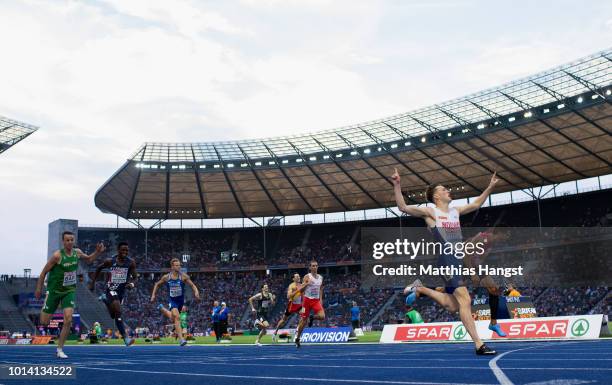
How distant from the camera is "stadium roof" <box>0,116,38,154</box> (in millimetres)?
48447

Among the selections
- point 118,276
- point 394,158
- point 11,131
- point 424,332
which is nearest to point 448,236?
point 118,276

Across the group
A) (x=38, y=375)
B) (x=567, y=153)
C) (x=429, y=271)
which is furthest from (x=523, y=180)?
(x=38, y=375)

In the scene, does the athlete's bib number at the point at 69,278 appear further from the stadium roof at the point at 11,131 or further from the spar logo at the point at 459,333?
the stadium roof at the point at 11,131

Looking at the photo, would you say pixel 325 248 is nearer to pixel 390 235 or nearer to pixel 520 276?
pixel 390 235

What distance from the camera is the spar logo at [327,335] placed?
21484 mm

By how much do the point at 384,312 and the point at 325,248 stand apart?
12.5m

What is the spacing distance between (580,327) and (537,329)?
1.21 metres

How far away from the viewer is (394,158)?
48.3 meters

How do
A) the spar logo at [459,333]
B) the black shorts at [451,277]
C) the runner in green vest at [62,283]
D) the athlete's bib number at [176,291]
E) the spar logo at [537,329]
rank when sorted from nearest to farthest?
the black shorts at [451,277] → the runner in green vest at [62,283] → the athlete's bib number at [176,291] → the spar logo at [537,329] → the spar logo at [459,333]

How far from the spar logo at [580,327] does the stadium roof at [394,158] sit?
843 inches

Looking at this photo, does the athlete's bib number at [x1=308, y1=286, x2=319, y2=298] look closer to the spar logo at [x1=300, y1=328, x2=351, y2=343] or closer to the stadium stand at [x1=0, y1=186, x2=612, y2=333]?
the spar logo at [x1=300, y1=328, x2=351, y2=343]

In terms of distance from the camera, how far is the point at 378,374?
6.53m

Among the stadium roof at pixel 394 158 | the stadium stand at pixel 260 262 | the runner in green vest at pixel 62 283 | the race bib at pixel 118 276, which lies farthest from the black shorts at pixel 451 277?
the stadium stand at pixel 260 262

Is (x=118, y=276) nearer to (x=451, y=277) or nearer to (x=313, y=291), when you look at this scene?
(x=313, y=291)
